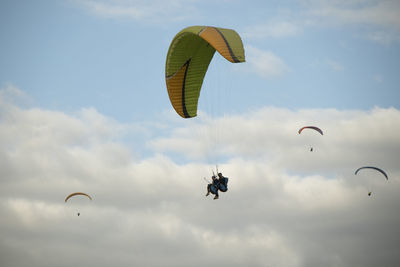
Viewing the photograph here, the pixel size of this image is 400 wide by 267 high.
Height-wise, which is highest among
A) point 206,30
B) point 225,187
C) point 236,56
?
point 206,30

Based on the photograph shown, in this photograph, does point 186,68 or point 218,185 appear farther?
point 186,68

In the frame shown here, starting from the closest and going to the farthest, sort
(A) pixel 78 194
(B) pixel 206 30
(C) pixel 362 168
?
(B) pixel 206 30 → (C) pixel 362 168 → (A) pixel 78 194

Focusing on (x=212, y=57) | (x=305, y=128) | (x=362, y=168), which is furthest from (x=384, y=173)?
(x=212, y=57)

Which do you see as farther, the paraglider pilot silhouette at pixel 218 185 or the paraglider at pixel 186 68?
the paraglider at pixel 186 68

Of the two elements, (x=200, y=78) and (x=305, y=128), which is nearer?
(x=200, y=78)

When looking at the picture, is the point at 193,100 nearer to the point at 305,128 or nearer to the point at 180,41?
the point at 180,41

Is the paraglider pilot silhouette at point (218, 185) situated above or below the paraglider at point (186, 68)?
below

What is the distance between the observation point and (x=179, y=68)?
2084 inches

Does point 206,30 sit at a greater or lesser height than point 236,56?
greater

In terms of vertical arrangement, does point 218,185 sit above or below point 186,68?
below

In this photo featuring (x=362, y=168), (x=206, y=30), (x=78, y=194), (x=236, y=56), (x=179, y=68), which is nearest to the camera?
(x=236, y=56)

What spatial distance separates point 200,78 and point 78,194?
19.1 m

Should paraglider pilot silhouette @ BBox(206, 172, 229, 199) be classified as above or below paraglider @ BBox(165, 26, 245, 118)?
below

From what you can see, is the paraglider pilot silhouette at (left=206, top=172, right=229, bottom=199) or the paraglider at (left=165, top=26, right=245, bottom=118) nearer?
the paraglider pilot silhouette at (left=206, top=172, right=229, bottom=199)
